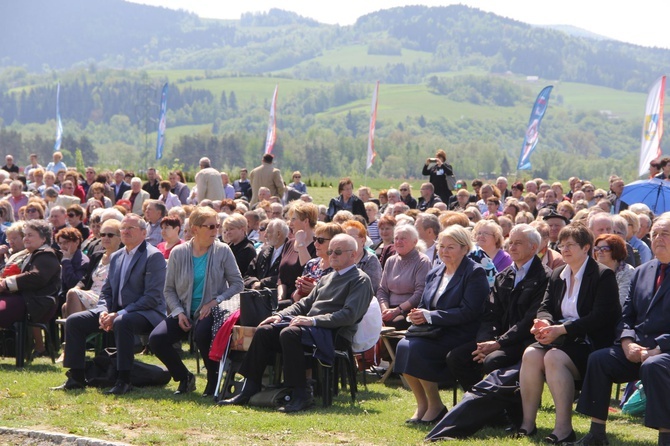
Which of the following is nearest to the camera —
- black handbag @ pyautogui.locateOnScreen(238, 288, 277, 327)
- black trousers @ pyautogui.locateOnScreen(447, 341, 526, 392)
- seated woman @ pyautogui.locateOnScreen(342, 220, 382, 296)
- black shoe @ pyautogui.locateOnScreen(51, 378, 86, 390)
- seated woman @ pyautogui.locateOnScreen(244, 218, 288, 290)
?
black trousers @ pyautogui.locateOnScreen(447, 341, 526, 392)

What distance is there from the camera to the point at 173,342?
348 inches

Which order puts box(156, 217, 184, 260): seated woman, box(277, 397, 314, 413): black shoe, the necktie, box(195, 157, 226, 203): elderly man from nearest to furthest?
the necktie
box(277, 397, 314, 413): black shoe
box(156, 217, 184, 260): seated woman
box(195, 157, 226, 203): elderly man

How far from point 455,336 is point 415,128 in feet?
545

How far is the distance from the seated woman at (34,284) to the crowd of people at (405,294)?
0.02 meters

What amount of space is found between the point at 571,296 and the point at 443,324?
1073 millimetres

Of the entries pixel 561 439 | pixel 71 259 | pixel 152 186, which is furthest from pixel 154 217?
pixel 152 186

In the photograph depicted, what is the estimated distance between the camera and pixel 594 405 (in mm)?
6492

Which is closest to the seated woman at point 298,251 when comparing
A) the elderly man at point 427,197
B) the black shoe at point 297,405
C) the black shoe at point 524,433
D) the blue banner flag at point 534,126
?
the black shoe at point 297,405

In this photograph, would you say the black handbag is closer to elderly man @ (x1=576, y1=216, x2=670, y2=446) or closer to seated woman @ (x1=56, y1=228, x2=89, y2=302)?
seated woman @ (x1=56, y1=228, x2=89, y2=302)

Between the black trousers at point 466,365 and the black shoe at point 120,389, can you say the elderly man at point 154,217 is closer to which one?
the black shoe at point 120,389

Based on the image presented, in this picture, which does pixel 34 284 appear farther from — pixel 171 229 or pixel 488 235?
pixel 488 235

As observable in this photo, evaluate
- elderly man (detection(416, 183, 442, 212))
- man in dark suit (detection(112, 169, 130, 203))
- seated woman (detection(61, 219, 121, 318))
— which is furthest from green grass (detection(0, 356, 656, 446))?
man in dark suit (detection(112, 169, 130, 203))

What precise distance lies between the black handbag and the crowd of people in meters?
0.22

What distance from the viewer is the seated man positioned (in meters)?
8.08
